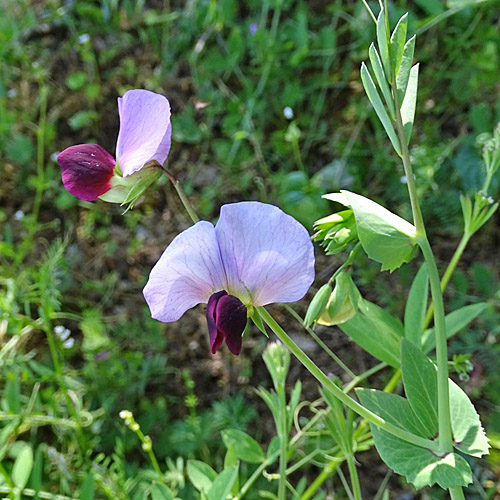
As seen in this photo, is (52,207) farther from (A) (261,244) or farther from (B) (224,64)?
(A) (261,244)

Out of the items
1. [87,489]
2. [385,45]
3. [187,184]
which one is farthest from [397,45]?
[187,184]

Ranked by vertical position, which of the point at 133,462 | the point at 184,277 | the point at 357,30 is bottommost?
the point at 133,462

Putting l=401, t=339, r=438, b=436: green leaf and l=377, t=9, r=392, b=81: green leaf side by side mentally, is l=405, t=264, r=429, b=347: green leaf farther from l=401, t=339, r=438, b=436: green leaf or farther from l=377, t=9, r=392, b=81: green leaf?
l=377, t=9, r=392, b=81: green leaf

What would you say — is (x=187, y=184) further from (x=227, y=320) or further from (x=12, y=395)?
(x=227, y=320)

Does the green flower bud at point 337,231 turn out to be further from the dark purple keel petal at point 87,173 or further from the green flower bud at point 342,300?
the dark purple keel petal at point 87,173

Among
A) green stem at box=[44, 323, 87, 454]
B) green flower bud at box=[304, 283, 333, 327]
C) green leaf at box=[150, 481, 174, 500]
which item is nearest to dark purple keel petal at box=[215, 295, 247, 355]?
green flower bud at box=[304, 283, 333, 327]

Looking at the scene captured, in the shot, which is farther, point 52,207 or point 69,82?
point 69,82

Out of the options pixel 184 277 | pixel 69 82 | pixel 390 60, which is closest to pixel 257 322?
pixel 184 277
